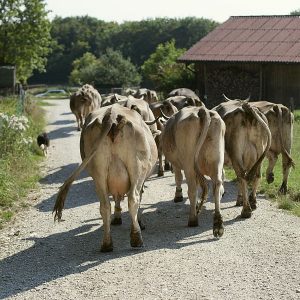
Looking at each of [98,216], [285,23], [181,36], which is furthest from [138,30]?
[98,216]

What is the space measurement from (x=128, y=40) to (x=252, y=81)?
56.0 metres

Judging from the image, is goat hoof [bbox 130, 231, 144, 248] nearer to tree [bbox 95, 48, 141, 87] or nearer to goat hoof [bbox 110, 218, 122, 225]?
goat hoof [bbox 110, 218, 122, 225]

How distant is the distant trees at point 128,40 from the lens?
268ft

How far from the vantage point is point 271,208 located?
10.5 meters

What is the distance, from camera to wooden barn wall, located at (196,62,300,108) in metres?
28.7

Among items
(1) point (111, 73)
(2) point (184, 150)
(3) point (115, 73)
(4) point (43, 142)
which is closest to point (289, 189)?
(2) point (184, 150)

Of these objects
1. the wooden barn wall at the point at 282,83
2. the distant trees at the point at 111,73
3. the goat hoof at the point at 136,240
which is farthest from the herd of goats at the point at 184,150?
the distant trees at the point at 111,73

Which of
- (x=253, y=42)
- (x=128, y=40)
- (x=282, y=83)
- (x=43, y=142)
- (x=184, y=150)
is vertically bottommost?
(x=43, y=142)

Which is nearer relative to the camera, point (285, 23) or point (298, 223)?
point (298, 223)

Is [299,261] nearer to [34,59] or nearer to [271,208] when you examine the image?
[271,208]

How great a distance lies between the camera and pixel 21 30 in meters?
42.4

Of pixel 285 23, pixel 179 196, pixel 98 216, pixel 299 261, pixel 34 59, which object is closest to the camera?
pixel 299 261

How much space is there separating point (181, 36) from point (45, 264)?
260 feet

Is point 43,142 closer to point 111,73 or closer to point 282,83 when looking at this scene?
point 282,83
